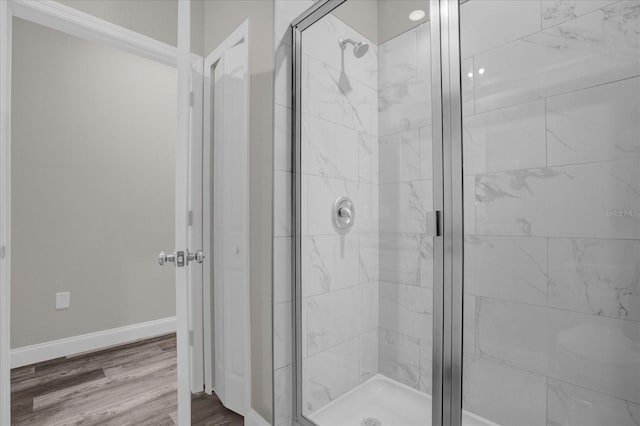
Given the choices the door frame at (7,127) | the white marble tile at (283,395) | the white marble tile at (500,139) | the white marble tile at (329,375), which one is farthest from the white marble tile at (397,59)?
the white marble tile at (283,395)

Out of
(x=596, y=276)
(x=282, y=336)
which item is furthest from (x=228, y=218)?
(x=596, y=276)

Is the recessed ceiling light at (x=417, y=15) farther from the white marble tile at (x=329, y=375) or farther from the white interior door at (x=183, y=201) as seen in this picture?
the white marble tile at (x=329, y=375)

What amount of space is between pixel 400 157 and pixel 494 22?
0.53 meters

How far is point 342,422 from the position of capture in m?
1.38

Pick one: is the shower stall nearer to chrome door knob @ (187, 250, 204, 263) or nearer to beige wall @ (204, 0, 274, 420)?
beige wall @ (204, 0, 274, 420)

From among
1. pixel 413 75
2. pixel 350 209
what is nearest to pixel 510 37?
pixel 413 75

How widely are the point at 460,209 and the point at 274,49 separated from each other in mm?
1054

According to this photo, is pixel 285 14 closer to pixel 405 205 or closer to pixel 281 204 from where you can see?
pixel 281 204

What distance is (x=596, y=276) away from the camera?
907 mm

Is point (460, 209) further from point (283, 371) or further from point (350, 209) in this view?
point (283, 371)

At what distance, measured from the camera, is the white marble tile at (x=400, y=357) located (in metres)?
1.26

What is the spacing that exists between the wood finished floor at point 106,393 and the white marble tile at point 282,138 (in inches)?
39.8

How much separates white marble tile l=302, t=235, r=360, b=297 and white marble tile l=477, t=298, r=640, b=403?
1.77 ft

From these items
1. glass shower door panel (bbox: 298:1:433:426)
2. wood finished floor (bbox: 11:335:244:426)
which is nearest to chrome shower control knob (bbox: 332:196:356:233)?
glass shower door panel (bbox: 298:1:433:426)
